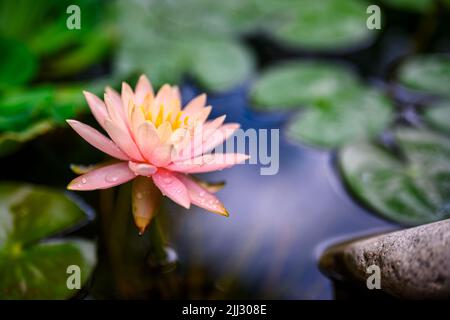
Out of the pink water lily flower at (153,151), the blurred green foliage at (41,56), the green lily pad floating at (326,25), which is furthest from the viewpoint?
the green lily pad floating at (326,25)

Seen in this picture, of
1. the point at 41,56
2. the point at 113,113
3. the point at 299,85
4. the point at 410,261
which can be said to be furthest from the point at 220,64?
the point at 410,261

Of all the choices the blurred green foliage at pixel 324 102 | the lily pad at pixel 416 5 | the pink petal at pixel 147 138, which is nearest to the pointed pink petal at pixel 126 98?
the pink petal at pixel 147 138

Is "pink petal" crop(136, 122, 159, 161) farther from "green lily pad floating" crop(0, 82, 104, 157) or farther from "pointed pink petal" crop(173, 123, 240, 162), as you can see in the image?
"green lily pad floating" crop(0, 82, 104, 157)

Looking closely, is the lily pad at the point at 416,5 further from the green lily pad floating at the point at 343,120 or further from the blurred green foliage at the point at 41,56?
the blurred green foliage at the point at 41,56

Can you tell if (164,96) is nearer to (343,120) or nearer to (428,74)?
(343,120)

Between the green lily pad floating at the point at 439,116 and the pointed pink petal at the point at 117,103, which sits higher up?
the green lily pad floating at the point at 439,116

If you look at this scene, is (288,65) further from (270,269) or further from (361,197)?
(270,269)
